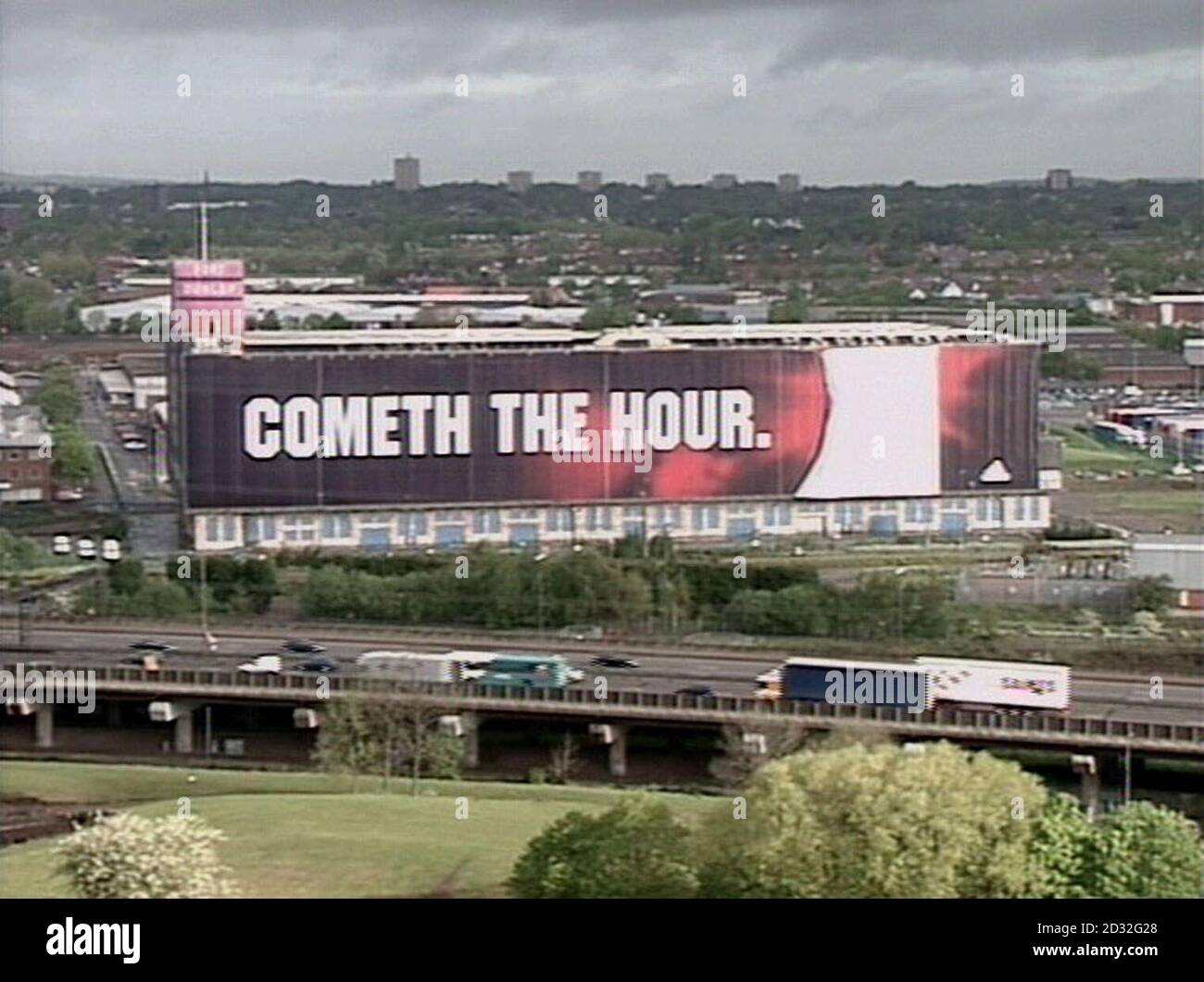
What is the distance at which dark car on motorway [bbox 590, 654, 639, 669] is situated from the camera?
6.27 meters

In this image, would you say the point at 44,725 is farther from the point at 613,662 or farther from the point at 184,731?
the point at 613,662

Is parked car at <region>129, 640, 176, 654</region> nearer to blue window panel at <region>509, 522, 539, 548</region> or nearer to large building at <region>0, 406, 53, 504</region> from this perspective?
large building at <region>0, 406, 53, 504</region>

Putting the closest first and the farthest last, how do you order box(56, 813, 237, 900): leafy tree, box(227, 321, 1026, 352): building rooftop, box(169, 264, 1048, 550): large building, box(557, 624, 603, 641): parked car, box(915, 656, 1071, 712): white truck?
box(56, 813, 237, 900): leafy tree
box(915, 656, 1071, 712): white truck
box(557, 624, 603, 641): parked car
box(169, 264, 1048, 550): large building
box(227, 321, 1026, 352): building rooftop

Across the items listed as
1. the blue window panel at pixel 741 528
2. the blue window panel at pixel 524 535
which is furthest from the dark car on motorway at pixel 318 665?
the blue window panel at pixel 741 528

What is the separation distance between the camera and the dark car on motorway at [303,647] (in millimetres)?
→ 6340

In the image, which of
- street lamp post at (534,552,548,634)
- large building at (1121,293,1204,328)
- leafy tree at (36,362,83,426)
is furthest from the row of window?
large building at (1121,293,1204,328)

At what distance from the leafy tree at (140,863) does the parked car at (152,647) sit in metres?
2.76

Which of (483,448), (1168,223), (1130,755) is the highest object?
(1168,223)

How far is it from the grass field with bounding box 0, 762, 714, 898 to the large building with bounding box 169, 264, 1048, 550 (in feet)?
8.61

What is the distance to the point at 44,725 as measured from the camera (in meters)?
5.56
